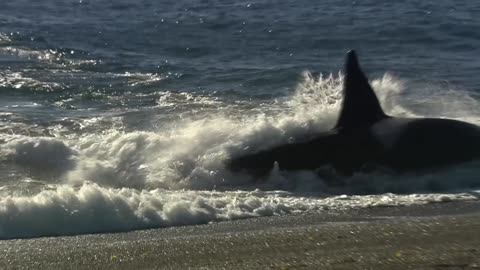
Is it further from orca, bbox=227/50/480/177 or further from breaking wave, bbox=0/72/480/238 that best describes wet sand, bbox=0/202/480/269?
orca, bbox=227/50/480/177

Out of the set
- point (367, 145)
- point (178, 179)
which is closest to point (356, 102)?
point (367, 145)

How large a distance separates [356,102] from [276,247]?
4.22 m

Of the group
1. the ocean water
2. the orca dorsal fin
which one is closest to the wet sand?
the ocean water

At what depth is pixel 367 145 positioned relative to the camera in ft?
31.1

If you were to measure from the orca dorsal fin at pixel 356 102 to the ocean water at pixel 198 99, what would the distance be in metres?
0.79

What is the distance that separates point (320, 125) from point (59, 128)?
14.4 feet

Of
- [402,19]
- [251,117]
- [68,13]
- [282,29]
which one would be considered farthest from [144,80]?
[68,13]

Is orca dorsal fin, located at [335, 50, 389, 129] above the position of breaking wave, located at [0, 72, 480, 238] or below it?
above

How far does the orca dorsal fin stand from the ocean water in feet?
2.59

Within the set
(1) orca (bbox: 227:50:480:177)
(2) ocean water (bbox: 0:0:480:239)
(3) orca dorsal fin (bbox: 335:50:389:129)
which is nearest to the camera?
(2) ocean water (bbox: 0:0:480:239)

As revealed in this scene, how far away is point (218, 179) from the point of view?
9.37 meters

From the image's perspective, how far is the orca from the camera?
9.29 metres

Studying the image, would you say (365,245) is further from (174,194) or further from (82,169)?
(82,169)

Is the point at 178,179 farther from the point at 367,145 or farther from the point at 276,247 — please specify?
the point at 276,247
